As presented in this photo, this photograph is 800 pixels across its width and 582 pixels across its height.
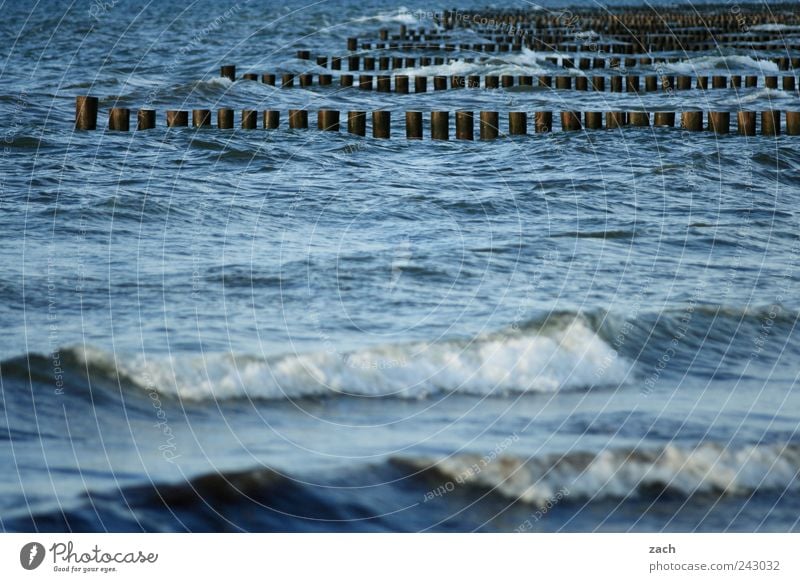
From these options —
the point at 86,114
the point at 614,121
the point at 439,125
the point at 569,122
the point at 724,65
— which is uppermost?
the point at 86,114

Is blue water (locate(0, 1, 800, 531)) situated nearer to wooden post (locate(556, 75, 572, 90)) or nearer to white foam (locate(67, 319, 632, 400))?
white foam (locate(67, 319, 632, 400))

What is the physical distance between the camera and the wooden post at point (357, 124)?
720 inches

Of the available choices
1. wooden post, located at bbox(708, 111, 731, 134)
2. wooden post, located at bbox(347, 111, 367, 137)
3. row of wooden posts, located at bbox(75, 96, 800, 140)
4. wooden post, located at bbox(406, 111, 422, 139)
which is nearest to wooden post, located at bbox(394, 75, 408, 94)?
row of wooden posts, located at bbox(75, 96, 800, 140)

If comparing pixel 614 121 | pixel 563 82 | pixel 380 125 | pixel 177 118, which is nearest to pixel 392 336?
pixel 380 125

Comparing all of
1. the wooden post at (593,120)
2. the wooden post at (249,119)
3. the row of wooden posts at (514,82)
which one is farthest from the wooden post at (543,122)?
the row of wooden posts at (514,82)

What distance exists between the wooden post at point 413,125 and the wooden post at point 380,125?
31cm

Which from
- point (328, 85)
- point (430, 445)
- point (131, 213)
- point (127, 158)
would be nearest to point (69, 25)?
point (328, 85)

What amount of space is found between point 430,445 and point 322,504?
969 mm

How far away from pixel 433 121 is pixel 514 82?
9.55 metres

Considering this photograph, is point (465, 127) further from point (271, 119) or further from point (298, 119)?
point (271, 119)

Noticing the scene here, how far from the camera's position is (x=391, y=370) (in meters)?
8.70

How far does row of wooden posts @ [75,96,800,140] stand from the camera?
18266 millimetres

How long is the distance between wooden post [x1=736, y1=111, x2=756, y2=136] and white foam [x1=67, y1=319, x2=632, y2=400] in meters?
11.4
